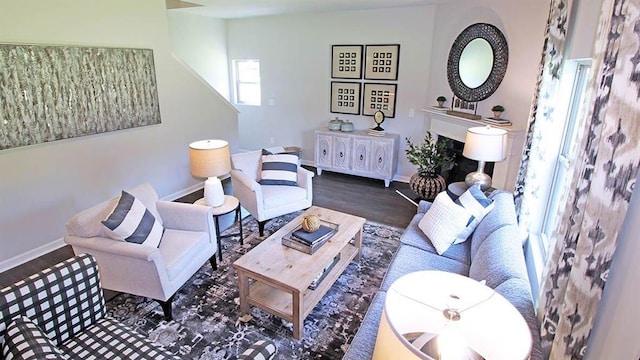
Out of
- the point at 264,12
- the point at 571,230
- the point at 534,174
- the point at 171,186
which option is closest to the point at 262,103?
the point at 264,12

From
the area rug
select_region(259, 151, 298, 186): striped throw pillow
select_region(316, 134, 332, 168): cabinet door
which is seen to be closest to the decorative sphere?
the area rug

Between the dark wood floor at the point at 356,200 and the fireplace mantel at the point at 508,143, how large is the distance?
1.12 m

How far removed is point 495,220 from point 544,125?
2.92ft

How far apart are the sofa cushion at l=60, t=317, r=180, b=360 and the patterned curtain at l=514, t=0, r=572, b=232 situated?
2.90 m

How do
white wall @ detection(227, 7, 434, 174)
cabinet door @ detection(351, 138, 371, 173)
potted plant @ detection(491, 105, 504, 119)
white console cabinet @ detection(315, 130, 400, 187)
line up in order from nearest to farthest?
potted plant @ detection(491, 105, 504, 119)
white wall @ detection(227, 7, 434, 174)
white console cabinet @ detection(315, 130, 400, 187)
cabinet door @ detection(351, 138, 371, 173)

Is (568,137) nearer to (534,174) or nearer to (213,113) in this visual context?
(534,174)

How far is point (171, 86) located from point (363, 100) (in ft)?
9.75

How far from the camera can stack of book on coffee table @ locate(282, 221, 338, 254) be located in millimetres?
2727

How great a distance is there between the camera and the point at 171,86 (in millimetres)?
4645

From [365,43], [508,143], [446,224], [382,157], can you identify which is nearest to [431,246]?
[446,224]

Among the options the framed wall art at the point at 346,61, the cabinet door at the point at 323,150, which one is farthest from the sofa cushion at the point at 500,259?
the framed wall art at the point at 346,61

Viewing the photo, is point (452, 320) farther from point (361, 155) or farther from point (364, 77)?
point (364, 77)

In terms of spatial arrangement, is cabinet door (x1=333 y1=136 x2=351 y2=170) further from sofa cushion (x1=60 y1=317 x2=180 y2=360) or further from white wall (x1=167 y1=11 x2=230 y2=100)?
sofa cushion (x1=60 y1=317 x2=180 y2=360)

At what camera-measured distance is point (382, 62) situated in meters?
5.50
